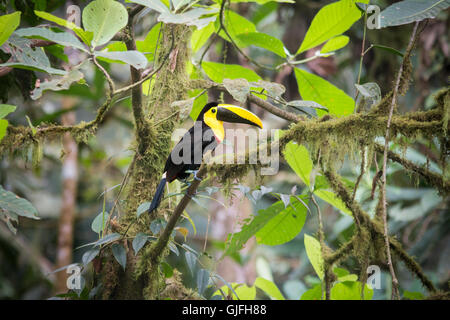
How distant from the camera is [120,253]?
6.32 feet

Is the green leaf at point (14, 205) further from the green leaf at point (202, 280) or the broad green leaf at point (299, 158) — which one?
the broad green leaf at point (299, 158)

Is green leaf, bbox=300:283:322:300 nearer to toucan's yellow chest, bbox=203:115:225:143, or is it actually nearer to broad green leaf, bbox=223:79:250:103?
toucan's yellow chest, bbox=203:115:225:143

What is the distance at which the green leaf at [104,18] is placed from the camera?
1.66 metres

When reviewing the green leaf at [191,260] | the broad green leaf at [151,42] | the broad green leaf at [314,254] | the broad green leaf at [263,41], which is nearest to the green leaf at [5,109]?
the broad green leaf at [151,42]

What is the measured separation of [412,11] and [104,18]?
45.4 inches

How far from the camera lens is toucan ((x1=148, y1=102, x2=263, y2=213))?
2.25 metres

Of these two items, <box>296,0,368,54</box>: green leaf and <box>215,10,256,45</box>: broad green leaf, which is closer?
<box>296,0,368,54</box>: green leaf

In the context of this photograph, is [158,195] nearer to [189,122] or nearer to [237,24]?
[237,24]

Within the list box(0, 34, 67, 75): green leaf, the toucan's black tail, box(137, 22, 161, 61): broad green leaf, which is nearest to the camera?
box(0, 34, 67, 75): green leaf

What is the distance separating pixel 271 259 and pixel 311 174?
19.7ft

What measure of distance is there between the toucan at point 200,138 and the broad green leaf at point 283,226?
481 millimetres

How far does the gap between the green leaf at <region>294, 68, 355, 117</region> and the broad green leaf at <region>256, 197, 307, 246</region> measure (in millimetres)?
533

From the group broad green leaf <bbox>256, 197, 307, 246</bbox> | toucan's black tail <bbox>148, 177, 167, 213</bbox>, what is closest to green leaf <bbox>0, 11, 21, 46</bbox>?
toucan's black tail <bbox>148, 177, 167, 213</bbox>
